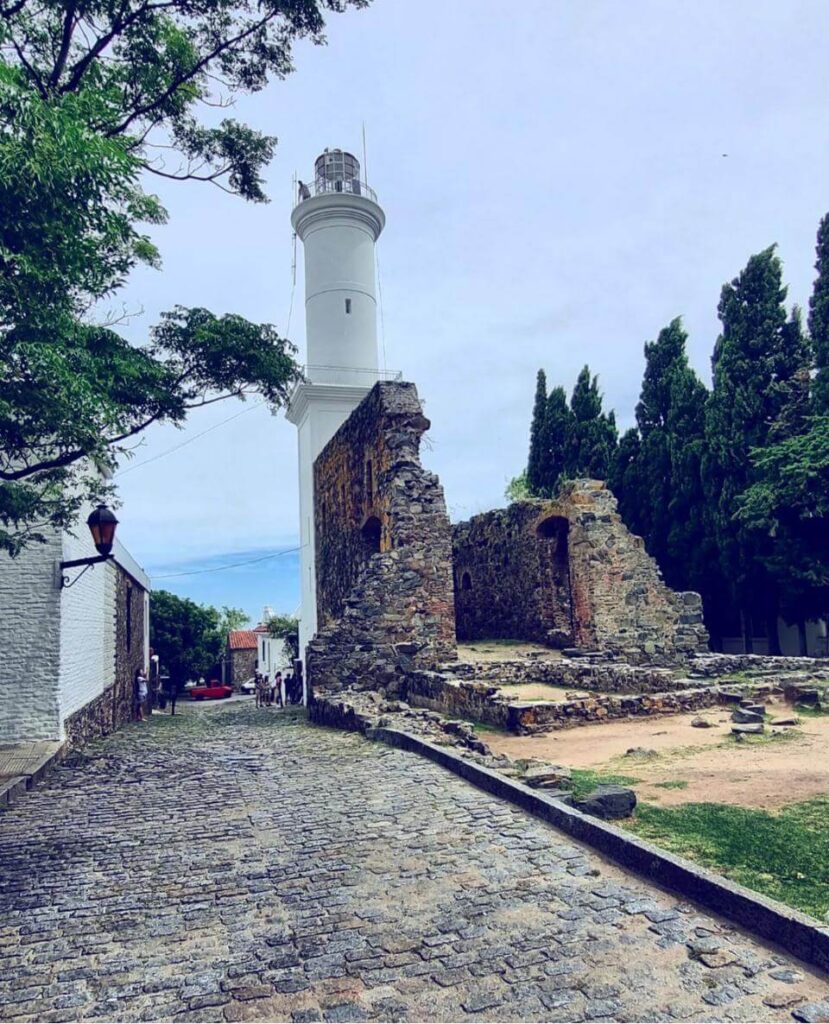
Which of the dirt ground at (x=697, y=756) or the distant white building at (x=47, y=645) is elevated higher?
the distant white building at (x=47, y=645)

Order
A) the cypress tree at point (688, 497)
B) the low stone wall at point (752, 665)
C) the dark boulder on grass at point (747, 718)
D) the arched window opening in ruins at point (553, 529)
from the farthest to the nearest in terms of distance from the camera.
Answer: the cypress tree at point (688, 497) < the arched window opening in ruins at point (553, 529) < the low stone wall at point (752, 665) < the dark boulder on grass at point (747, 718)

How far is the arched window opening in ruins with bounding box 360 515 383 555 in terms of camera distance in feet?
48.1

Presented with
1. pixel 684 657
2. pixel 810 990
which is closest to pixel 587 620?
pixel 684 657

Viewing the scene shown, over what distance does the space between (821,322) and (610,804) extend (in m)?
18.0

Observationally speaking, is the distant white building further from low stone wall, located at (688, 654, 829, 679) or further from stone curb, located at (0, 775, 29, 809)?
low stone wall, located at (688, 654, 829, 679)

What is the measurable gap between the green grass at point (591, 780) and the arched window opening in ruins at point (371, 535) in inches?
337

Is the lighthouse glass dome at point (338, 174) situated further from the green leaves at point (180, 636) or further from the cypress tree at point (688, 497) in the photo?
the green leaves at point (180, 636)

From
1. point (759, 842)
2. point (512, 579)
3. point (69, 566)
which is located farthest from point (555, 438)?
point (759, 842)

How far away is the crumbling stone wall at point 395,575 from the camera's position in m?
12.1

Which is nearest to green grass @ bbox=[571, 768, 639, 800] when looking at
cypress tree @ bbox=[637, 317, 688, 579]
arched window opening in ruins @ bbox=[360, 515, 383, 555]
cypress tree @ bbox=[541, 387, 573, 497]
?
arched window opening in ruins @ bbox=[360, 515, 383, 555]

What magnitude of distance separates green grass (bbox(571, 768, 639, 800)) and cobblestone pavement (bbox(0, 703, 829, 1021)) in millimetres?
677

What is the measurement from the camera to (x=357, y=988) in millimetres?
2959

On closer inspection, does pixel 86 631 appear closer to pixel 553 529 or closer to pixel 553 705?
pixel 553 705

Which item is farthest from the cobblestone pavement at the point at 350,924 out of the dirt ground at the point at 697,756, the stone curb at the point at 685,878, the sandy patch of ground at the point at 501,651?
the sandy patch of ground at the point at 501,651
